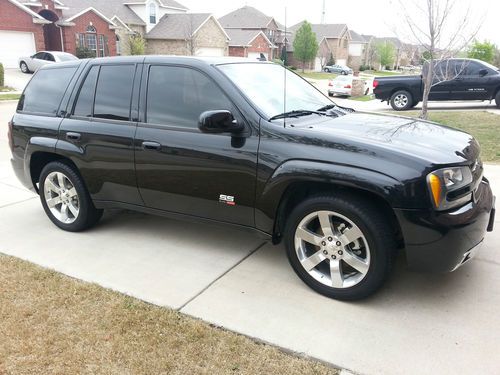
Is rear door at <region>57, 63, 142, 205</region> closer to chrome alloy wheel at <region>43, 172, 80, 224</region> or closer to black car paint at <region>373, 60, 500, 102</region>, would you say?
chrome alloy wheel at <region>43, 172, 80, 224</region>

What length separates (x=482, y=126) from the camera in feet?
35.7

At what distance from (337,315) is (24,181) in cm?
382

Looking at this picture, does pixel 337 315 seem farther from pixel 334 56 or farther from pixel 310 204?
pixel 334 56

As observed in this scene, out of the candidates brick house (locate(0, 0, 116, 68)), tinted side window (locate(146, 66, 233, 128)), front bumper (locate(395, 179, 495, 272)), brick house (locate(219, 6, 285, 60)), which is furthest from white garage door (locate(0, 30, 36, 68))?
front bumper (locate(395, 179, 495, 272))

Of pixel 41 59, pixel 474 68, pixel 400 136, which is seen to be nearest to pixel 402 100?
pixel 474 68

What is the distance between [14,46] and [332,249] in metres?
37.2

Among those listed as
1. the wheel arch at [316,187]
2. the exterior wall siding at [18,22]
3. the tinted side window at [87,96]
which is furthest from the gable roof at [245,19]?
the wheel arch at [316,187]

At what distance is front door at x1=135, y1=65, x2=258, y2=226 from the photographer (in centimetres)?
363

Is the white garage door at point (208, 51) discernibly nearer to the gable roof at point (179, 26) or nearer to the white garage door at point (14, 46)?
the gable roof at point (179, 26)

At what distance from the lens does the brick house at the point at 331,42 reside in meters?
64.6

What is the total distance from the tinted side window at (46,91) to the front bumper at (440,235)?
3.60m

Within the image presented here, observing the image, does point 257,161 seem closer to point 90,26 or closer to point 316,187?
point 316,187

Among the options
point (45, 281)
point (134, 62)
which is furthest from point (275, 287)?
point (134, 62)

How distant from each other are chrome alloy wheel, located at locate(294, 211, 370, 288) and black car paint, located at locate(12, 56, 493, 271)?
25 cm
